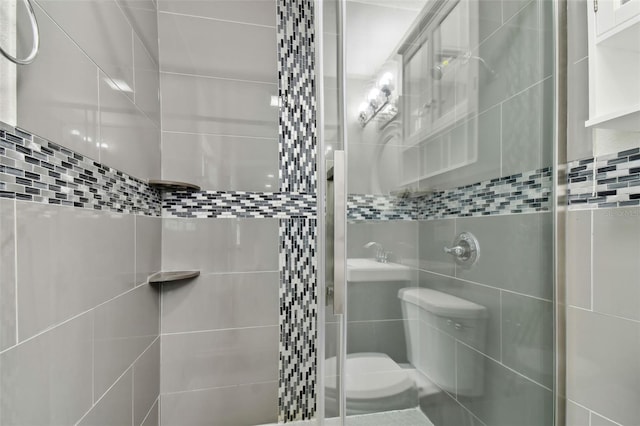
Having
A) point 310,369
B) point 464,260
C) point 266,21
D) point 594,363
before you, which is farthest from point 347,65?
point 310,369

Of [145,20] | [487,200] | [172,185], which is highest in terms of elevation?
[145,20]

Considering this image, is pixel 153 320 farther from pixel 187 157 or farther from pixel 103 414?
pixel 187 157

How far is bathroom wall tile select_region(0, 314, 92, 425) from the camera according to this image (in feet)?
1.79

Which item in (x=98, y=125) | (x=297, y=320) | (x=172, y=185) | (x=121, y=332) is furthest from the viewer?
(x=297, y=320)

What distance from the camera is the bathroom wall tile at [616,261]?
2.00 ft

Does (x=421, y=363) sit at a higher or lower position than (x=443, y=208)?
lower

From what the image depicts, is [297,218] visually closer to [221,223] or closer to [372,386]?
[221,223]

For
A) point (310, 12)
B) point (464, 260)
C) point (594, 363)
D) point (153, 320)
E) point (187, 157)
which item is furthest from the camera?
point (310, 12)

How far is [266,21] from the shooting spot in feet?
5.14

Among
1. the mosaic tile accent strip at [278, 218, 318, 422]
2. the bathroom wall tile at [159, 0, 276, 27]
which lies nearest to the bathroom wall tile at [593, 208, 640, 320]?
the mosaic tile accent strip at [278, 218, 318, 422]

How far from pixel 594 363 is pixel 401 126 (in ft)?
2.47

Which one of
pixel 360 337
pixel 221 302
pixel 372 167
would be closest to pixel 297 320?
pixel 221 302

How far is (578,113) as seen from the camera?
749 mm

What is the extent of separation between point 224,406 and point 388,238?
1341 mm
